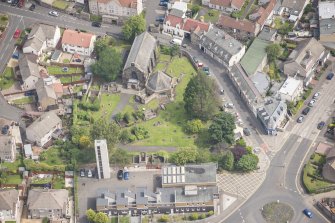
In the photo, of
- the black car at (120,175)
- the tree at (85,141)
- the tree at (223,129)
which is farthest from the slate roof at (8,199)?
the tree at (223,129)

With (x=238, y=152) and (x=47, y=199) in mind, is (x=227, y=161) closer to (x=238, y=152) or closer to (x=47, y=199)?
(x=238, y=152)

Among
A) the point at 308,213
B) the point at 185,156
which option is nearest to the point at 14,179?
the point at 185,156

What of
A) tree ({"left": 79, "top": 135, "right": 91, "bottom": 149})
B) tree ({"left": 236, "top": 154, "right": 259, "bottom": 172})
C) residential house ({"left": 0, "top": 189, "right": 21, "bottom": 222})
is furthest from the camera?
tree ({"left": 79, "top": 135, "right": 91, "bottom": 149})

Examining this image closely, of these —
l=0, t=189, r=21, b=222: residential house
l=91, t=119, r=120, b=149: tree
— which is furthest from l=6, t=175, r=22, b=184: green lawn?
l=91, t=119, r=120, b=149: tree

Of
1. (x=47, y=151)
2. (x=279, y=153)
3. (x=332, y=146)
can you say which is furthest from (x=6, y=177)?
(x=332, y=146)

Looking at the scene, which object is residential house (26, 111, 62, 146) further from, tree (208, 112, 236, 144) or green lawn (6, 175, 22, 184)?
tree (208, 112, 236, 144)

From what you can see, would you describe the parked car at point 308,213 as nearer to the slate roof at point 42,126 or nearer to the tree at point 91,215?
the tree at point 91,215
